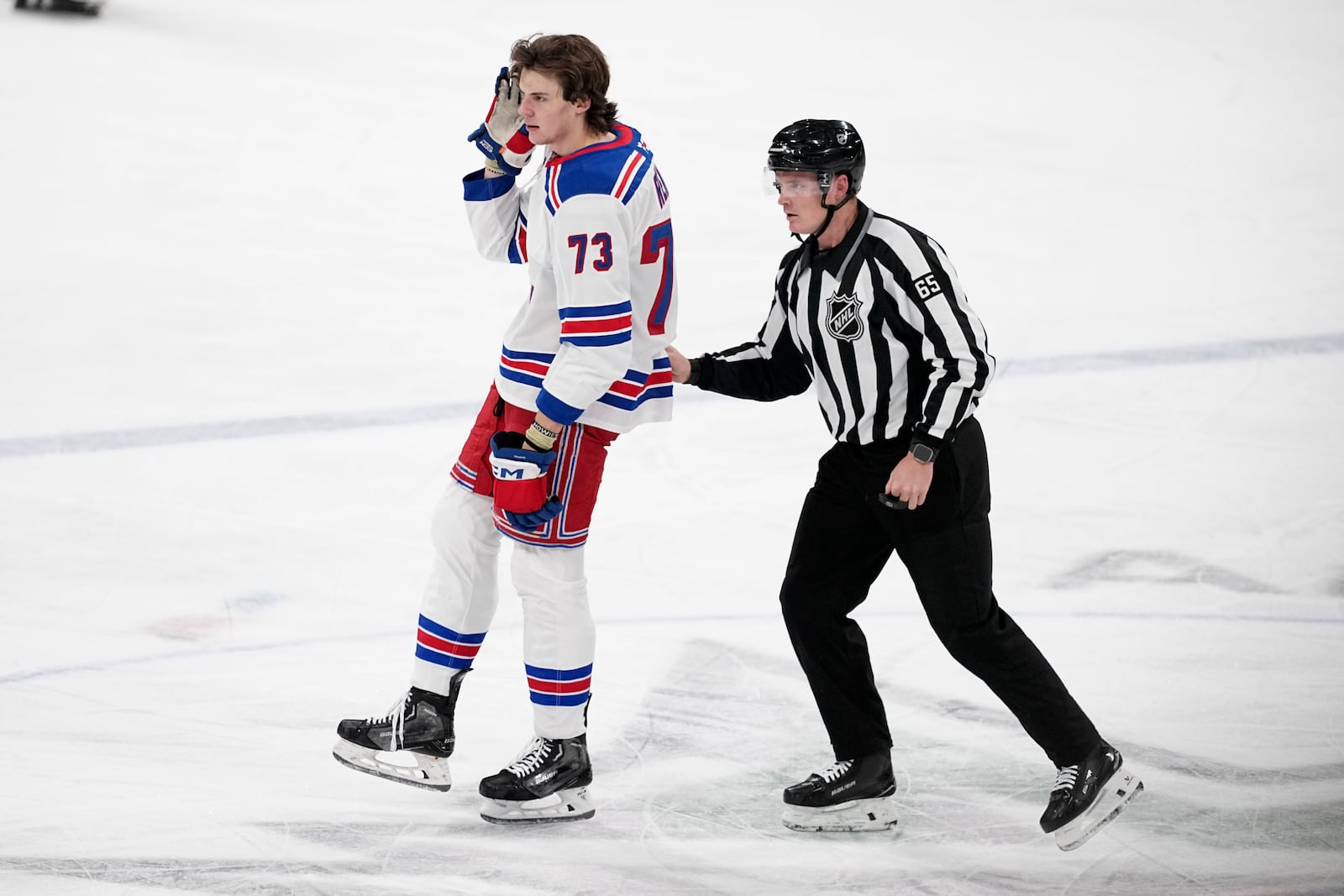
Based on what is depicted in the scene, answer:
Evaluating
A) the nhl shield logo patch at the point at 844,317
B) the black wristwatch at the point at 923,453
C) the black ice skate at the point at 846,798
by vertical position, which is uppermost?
the nhl shield logo patch at the point at 844,317

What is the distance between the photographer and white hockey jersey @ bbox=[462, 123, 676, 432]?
2.73 meters

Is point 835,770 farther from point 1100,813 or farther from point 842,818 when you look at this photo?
point 1100,813

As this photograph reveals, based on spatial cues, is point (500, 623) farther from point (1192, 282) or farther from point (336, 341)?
point (1192, 282)

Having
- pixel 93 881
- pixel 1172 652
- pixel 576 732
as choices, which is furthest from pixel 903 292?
pixel 93 881

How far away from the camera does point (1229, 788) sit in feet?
10.2

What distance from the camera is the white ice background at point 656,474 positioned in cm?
293

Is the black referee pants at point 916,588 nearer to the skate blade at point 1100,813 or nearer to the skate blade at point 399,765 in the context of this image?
the skate blade at point 1100,813

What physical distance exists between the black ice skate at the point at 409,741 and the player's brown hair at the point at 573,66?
3.64 ft

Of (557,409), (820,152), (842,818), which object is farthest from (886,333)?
(842,818)

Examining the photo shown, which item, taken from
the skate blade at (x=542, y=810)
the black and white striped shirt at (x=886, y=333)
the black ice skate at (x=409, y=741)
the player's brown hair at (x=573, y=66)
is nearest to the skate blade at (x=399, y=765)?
the black ice skate at (x=409, y=741)

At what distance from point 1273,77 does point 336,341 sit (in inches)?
235

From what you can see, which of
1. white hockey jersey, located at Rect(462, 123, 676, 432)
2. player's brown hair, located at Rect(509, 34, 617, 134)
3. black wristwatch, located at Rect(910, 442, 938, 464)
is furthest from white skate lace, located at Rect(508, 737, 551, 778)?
player's brown hair, located at Rect(509, 34, 617, 134)

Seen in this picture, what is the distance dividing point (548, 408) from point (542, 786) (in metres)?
0.71

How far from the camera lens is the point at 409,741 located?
9.82ft
